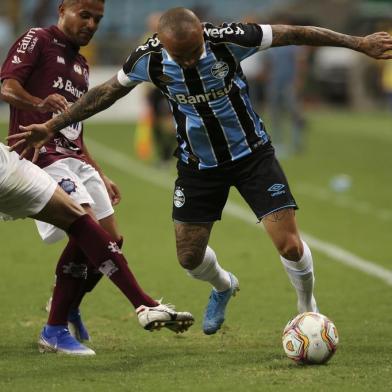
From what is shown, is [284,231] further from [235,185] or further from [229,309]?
[229,309]

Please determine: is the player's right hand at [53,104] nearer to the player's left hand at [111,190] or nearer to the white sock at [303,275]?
the player's left hand at [111,190]

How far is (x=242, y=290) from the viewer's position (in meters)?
9.65

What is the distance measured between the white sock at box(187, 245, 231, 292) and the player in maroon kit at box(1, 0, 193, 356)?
1.86 feet

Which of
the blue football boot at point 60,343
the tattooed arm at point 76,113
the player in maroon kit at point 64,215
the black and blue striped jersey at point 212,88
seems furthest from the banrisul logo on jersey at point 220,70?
the blue football boot at point 60,343

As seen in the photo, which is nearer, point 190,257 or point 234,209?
point 190,257

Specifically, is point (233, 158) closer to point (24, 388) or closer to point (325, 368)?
point (325, 368)

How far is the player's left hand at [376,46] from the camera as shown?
7.00 m

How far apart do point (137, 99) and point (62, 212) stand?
25.0m

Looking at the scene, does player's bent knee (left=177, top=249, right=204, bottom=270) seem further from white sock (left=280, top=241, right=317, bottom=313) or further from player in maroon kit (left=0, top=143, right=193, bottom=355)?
player in maroon kit (left=0, top=143, right=193, bottom=355)

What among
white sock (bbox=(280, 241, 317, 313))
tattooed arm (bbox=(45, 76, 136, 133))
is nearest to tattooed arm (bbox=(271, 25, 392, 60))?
tattooed arm (bbox=(45, 76, 136, 133))

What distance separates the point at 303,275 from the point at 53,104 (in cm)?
190

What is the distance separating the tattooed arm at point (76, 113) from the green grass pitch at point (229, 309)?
1.31 meters

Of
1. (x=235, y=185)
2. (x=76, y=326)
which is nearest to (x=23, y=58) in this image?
(x=235, y=185)

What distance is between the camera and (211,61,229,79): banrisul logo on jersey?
6.95 metres
